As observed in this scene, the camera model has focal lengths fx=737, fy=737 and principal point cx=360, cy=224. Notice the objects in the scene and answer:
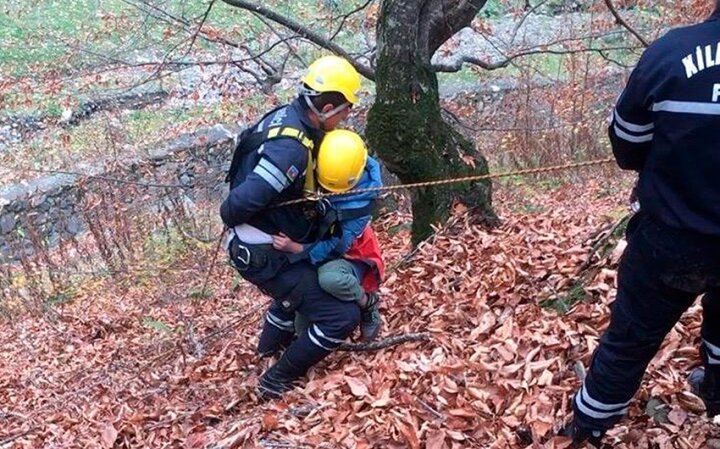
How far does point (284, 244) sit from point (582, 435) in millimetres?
1909

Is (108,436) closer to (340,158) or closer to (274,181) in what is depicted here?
(274,181)

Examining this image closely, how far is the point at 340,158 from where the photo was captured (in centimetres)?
399

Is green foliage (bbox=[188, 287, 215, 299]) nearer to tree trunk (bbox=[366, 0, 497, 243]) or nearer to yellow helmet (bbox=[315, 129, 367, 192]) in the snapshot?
tree trunk (bbox=[366, 0, 497, 243])

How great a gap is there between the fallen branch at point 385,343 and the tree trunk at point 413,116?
1400 millimetres

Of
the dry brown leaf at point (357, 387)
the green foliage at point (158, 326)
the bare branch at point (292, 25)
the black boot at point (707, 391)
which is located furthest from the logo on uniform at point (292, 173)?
the green foliage at point (158, 326)

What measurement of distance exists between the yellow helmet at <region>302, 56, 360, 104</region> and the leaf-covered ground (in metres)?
1.56

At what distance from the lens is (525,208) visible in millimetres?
8180

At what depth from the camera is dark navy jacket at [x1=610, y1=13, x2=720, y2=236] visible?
2369mm

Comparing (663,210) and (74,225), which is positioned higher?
(663,210)

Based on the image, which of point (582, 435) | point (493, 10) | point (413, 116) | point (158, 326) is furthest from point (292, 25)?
point (493, 10)

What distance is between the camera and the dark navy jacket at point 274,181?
3.87 meters

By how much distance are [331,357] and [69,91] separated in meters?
15.9

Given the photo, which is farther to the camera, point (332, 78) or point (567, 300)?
point (567, 300)

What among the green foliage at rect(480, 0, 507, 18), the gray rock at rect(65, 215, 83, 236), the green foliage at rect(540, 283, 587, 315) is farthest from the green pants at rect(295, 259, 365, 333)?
the green foliage at rect(480, 0, 507, 18)
